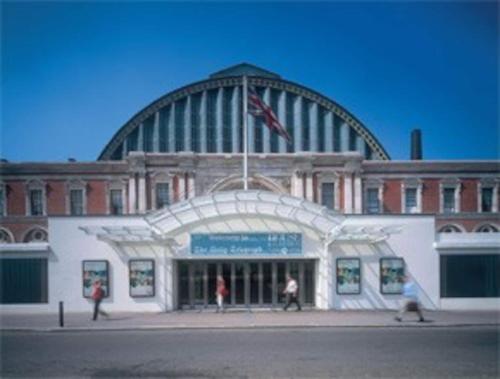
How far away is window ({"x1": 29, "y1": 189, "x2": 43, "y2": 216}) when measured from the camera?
35.0 meters

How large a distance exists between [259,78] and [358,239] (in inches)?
1084

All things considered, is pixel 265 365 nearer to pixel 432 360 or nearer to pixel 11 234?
pixel 432 360

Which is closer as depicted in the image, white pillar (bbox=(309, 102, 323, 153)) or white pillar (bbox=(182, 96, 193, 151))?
white pillar (bbox=(182, 96, 193, 151))

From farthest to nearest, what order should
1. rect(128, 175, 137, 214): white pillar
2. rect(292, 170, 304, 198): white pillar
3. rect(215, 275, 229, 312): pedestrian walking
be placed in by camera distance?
rect(128, 175, 137, 214): white pillar → rect(292, 170, 304, 198): white pillar → rect(215, 275, 229, 312): pedestrian walking

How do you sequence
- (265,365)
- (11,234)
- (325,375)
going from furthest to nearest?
(11,234) → (265,365) → (325,375)

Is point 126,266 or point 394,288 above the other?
point 126,266

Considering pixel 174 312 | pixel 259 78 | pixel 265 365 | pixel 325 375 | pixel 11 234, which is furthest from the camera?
pixel 259 78

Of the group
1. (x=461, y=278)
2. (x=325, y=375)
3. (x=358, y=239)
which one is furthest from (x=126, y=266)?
(x=461, y=278)

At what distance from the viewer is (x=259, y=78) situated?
139 ft

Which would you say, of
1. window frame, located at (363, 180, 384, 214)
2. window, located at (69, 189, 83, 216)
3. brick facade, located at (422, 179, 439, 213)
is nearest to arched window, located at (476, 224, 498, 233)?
brick facade, located at (422, 179, 439, 213)

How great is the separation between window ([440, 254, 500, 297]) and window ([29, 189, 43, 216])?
3127cm

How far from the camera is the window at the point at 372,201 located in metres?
35.0

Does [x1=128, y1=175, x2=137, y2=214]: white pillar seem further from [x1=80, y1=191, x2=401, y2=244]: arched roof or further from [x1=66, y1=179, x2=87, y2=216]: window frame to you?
[x1=80, y1=191, x2=401, y2=244]: arched roof

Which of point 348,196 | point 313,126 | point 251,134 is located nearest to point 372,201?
point 348,196
